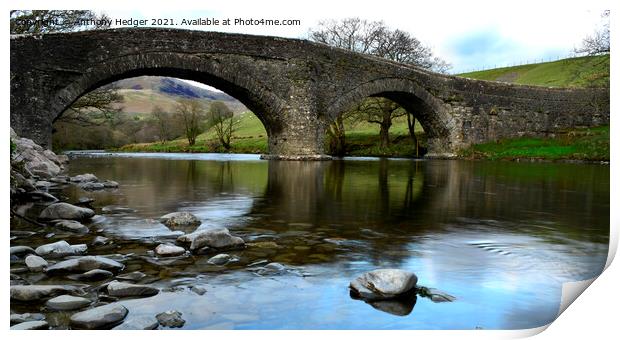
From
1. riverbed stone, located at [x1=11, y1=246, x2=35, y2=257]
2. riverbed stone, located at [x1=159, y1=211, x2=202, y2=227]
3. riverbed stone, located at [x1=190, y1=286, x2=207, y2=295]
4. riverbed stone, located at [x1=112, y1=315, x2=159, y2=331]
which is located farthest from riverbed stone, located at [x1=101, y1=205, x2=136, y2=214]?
riverbed stone, located at [x1=112, y1=315, x2=159, y2=331]

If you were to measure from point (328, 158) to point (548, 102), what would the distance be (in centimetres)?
1768

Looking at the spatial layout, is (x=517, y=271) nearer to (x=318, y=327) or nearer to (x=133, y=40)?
(x=318, y=327)

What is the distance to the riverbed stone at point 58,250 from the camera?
401cm

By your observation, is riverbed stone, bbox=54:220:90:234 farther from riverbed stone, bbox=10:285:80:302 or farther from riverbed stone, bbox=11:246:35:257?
riverbed stone, bbox=10:285:80:302

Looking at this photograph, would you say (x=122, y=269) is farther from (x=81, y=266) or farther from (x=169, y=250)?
(x=169, y=250)

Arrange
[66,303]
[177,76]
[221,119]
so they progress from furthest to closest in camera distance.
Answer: [221,119]
[177,76]
[66,303]

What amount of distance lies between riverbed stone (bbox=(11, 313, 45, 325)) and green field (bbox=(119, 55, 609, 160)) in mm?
17451

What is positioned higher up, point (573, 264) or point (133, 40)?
point (133, 40)

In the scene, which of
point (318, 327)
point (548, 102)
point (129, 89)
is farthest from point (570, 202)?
point (129, 89)

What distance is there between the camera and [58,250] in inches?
160

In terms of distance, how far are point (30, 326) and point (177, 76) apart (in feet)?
61.3

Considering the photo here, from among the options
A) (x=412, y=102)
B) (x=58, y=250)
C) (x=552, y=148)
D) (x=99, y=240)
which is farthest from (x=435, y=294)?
(x=552, y=148)

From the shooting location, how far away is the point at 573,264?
4152mm

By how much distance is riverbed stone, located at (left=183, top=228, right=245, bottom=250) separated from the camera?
14.4 feet
